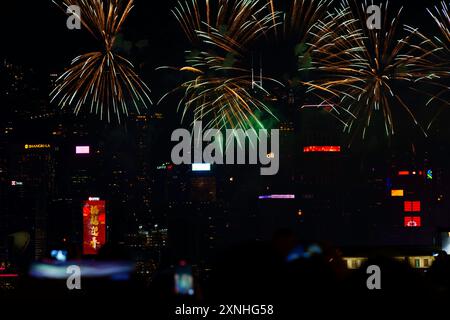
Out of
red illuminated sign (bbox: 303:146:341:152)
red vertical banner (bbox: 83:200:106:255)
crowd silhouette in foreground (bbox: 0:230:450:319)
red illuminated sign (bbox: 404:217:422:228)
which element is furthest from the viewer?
red illuminated sign (bbox: 404:217:422:228)

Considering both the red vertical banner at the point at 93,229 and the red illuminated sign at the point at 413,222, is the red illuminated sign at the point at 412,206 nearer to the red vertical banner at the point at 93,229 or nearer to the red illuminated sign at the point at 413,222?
the red illuminated sign at the point at 413,222

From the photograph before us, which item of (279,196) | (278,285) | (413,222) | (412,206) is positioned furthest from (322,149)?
(278,285)

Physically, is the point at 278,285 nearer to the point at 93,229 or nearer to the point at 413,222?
the point at 93,229

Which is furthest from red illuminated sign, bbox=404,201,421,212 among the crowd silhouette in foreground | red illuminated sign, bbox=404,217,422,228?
the crowd silhouette in foreground

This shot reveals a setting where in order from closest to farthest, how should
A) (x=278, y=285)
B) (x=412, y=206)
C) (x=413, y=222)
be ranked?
(x=278, y=285) < (x=412, y=206) < (x=413, y=222)

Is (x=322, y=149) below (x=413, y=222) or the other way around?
the other way around

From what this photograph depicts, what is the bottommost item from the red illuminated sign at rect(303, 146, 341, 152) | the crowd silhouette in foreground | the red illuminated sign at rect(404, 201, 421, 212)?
the red illuminated sign at rect(404, 201, 421, 212)

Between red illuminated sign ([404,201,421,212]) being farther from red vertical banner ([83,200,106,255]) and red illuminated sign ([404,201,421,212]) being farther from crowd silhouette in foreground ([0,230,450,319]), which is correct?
crowd silhouette in foreground ([0,230,450,319])

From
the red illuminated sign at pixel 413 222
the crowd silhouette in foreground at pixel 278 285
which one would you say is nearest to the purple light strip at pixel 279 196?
the red illuminated sign at pixel 413 222
